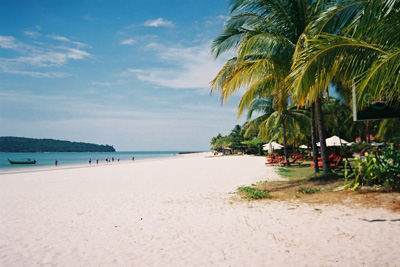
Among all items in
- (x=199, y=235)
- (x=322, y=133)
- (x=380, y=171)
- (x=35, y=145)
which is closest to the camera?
(x=199, y=235)

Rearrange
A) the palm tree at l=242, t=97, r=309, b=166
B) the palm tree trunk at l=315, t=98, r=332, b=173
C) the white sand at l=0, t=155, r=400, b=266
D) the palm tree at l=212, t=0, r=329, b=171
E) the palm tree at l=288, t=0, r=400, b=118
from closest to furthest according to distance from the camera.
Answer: the white sand at l=0, t=155, r=400, b=266
the palm tree at l=288, t=0, r=400, b=118
the palm tree at l=212, t=0, r=329, b=171
the palm tree trunk at l=315, t=98, r=332, b=173
the palm tree at l=242, t=97, r=309, b=166

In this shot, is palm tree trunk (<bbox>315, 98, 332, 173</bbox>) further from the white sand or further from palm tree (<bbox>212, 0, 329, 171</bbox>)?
the white sand

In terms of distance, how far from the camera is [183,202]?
7.33 metres

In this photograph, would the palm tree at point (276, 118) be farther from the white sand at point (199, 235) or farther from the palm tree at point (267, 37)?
the white sand at point (199, 235)

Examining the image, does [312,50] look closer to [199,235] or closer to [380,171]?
[199,235]

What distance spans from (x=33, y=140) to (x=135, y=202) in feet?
633

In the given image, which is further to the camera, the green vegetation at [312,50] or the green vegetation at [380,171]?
the green vegetation at [380,171]

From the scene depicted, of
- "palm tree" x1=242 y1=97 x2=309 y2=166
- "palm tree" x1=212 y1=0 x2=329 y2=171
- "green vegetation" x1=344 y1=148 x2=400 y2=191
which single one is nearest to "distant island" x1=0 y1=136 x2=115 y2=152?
"palm tree" x1=242 y1=97 x2=309 y2=166

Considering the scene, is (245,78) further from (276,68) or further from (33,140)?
(33,140)

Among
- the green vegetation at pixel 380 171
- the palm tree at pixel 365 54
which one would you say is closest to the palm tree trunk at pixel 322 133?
the green vegetation at pixel 380 171

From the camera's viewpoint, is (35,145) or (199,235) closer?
(199,235)

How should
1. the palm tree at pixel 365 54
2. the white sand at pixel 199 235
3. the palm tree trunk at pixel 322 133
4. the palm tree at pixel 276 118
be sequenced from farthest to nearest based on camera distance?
the palm tree at pixel 276 118 < the palm tree trunk at pixel 322 133 < the palm tree at pixel 365 54 < the white sand at pixel 199 235

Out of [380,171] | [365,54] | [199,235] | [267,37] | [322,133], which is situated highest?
[267,37]

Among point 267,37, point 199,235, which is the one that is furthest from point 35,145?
point 199,235
